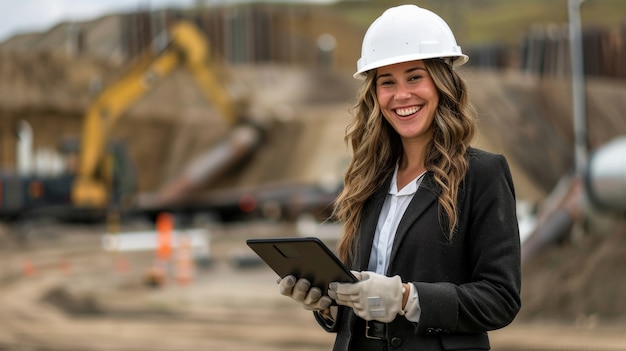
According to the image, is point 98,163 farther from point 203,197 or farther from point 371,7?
point 371,7

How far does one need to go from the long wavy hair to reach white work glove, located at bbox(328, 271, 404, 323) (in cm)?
21

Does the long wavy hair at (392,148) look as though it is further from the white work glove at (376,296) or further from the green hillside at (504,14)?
the green hillside at (504,14)

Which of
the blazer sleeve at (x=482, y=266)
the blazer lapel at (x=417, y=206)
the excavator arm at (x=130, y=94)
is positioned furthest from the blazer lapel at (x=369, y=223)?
the excavator arm at (x=130, y=94)

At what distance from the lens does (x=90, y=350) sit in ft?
37.1

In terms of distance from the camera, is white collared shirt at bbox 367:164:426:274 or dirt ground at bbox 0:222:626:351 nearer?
white collared shirt at bbox 367:164:426:274

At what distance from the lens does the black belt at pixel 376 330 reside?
2.52 metres

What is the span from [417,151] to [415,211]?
23cm

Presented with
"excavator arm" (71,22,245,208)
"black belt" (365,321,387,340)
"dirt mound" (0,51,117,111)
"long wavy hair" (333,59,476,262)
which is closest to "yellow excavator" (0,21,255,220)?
"excavator arm" (71,22,245,208)

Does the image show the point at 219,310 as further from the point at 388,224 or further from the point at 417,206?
the point at 417,206

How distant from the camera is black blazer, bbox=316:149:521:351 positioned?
241 cm

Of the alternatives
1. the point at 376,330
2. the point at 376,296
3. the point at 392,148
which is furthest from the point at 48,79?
the point at 376,296

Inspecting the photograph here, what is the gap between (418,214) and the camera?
249cm

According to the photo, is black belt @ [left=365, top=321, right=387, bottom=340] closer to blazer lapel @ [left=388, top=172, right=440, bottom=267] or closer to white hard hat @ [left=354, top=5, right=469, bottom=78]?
blazer lapel @ [left=388, top=172, right=440, bottom=267]

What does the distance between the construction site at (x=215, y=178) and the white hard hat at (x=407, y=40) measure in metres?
0.33
